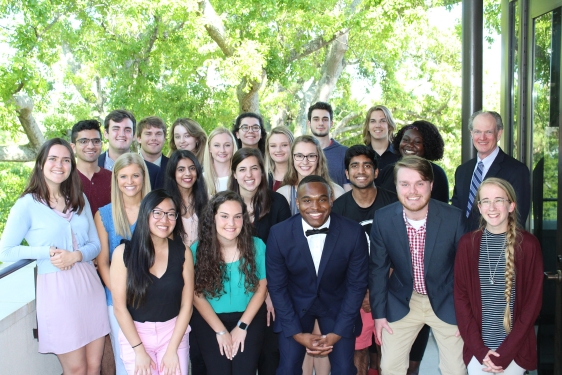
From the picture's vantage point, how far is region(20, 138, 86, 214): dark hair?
11.2 ft

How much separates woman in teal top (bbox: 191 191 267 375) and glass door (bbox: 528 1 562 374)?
199cm

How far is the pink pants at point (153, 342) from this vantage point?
11.3 ft

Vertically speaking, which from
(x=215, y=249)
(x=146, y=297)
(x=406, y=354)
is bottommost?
(x=406, y=354)

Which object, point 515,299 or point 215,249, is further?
point 215,249

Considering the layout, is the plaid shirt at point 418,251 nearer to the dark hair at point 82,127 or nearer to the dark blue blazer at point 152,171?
the dark blue blazer at point 152,171

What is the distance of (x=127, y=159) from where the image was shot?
3.81 m

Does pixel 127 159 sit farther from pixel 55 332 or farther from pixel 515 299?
pixel 515 299

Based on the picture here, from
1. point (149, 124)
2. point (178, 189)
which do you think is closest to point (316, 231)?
point (178, 189)

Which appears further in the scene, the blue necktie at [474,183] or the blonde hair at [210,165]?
the blonde hair at [210,165]

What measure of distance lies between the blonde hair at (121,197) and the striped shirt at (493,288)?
2.33 m

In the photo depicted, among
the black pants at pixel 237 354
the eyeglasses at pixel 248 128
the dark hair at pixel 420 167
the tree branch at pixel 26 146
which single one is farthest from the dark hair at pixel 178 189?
the tree branch at pixel 26 146

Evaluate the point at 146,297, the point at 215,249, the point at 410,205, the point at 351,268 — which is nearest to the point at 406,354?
the point at 351,268

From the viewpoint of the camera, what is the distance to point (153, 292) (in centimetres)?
340

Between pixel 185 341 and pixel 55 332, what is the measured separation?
82cm
